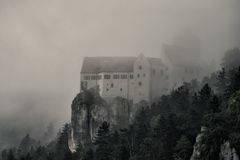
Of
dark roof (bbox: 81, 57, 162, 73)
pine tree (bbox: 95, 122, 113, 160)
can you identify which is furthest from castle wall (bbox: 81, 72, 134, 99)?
pine tree (bbox: 95, 122, 113, 160)

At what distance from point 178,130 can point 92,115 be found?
54.7 metres

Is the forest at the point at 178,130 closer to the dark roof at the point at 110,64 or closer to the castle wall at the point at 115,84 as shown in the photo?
the castle wall at the point at 115,84

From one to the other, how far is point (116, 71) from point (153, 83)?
9.60 metres

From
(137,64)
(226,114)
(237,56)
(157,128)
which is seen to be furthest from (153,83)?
(226,114)

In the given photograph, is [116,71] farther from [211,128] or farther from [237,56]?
[211,128]

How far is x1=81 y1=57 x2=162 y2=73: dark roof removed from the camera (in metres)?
161

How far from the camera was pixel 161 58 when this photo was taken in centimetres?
16725

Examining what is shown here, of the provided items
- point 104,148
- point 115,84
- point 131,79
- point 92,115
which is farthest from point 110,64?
point 104,148

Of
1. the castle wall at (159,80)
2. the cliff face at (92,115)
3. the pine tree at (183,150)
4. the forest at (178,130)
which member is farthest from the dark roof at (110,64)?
the pine tree at (183,150)

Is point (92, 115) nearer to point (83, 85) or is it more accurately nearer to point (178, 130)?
point (83, 85)

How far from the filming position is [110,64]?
538 ft

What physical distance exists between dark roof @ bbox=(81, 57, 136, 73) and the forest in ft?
38.7

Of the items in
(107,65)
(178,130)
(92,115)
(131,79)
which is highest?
(107,65)

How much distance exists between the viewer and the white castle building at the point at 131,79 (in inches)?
6230
